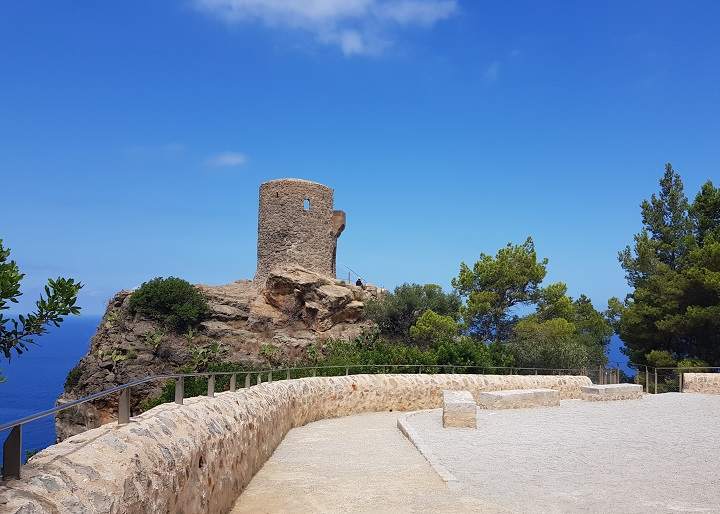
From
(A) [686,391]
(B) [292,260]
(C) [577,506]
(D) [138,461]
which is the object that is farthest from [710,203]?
(D) [138,461]

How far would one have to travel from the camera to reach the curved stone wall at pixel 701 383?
1006 inches

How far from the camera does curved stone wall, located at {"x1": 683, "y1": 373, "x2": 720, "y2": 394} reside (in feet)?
83.8

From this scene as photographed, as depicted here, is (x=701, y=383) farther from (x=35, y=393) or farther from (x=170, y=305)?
(x=35, y=393)

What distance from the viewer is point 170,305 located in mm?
38875

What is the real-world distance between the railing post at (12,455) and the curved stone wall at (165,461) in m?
0.05

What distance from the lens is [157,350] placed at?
36469 millimetres

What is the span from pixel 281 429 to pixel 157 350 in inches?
1067

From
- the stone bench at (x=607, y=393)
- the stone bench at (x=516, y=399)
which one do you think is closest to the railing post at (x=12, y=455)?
the stone bench at (x=516, y=399)

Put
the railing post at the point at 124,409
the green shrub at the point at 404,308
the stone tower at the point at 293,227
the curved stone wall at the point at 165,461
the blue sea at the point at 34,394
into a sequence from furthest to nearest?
the blue sea at the point at 34,394
the stone tower at the point at 293,227
the green shrub at the point at 404,308
the railing post at the point at 124,409
the curved stone wall at the point at 165,461

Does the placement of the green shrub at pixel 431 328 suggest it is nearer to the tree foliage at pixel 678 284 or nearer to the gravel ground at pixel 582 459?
the tree foliage at pixel 678 284

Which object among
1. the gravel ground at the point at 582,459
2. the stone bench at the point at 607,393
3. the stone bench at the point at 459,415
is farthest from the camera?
the stone bench at the point at 607,393

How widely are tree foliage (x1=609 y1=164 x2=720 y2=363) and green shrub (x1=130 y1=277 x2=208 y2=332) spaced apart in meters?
25.9

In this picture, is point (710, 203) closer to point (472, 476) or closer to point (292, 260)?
point (292, 260)

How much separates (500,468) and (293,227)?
34735 mm
